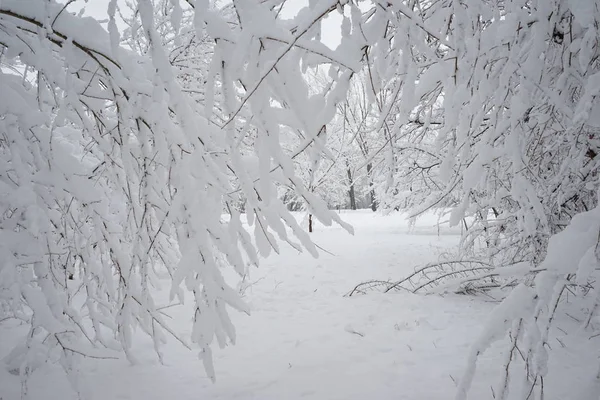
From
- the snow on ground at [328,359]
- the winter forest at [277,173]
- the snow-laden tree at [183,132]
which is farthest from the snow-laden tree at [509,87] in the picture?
the snow on ground at [328,359]

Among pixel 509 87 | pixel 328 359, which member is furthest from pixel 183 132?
pixel 328 359

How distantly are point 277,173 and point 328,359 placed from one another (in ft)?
7.61

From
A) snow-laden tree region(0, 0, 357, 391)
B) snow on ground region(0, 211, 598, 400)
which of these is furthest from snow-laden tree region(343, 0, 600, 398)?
snow on ground region(0, 211, 598, 400)

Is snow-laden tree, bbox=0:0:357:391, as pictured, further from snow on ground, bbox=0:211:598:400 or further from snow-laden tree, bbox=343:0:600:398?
snow on ground, bbox=0:211:598:400

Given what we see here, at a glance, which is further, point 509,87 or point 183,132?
point 509,87

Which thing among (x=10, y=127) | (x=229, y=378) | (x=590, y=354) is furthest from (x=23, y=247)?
(x=590, y=354)

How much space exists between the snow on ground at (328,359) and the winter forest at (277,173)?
23 millimetres

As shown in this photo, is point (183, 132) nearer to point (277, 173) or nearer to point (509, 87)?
point (277, 173)

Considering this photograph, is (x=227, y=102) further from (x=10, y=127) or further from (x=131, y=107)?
(x=10, y=127)

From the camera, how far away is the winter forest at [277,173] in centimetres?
104

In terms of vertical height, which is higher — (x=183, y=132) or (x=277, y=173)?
(x=183, y=132)

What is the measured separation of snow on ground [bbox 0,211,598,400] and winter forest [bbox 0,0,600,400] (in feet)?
0.08

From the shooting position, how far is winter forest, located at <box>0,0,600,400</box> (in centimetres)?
104

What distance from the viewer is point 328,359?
305 centimetres
